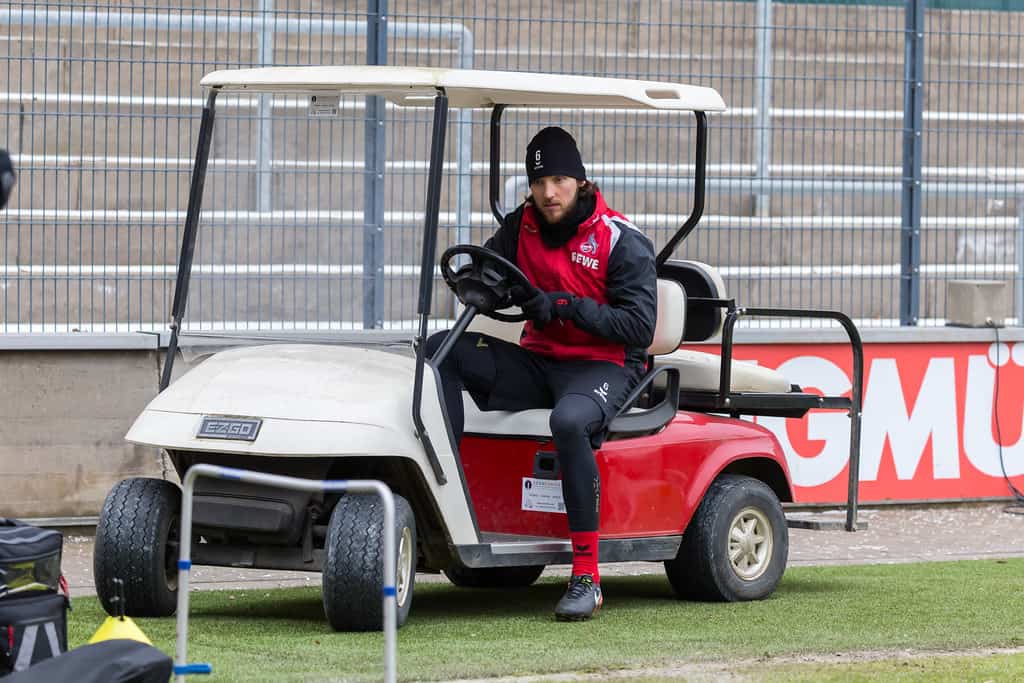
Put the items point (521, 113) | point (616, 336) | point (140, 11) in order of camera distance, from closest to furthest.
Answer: point (616, 336) → point (140, 11) → point (521, 113)

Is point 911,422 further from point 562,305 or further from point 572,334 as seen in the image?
point 562,305

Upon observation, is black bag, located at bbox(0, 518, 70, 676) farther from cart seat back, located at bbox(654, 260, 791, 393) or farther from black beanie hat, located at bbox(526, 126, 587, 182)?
cart seat back, located at bbox(654, 260, 791, 393)

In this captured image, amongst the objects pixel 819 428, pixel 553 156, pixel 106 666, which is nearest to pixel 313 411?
pixel 553 156

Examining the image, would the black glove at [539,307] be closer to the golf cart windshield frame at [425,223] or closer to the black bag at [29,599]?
the golf cart windshield frame at [425,223]

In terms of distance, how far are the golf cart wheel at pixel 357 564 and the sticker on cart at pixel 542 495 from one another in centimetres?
67

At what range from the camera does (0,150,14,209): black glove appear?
3861 millimetres

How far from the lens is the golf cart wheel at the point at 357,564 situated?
578 cm

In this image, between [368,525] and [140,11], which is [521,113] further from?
[368,525]

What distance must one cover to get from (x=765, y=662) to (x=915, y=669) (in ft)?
1.43

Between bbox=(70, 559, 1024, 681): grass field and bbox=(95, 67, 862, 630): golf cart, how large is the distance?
0.20 metres

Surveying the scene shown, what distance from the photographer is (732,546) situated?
276 inches

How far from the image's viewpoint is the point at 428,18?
9.31 metres

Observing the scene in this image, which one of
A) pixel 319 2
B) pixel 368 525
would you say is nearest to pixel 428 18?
pixel 319 2

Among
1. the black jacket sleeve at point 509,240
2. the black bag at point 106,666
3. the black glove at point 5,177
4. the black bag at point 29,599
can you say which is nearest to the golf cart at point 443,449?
the black jacket sleeve at point 509,240
